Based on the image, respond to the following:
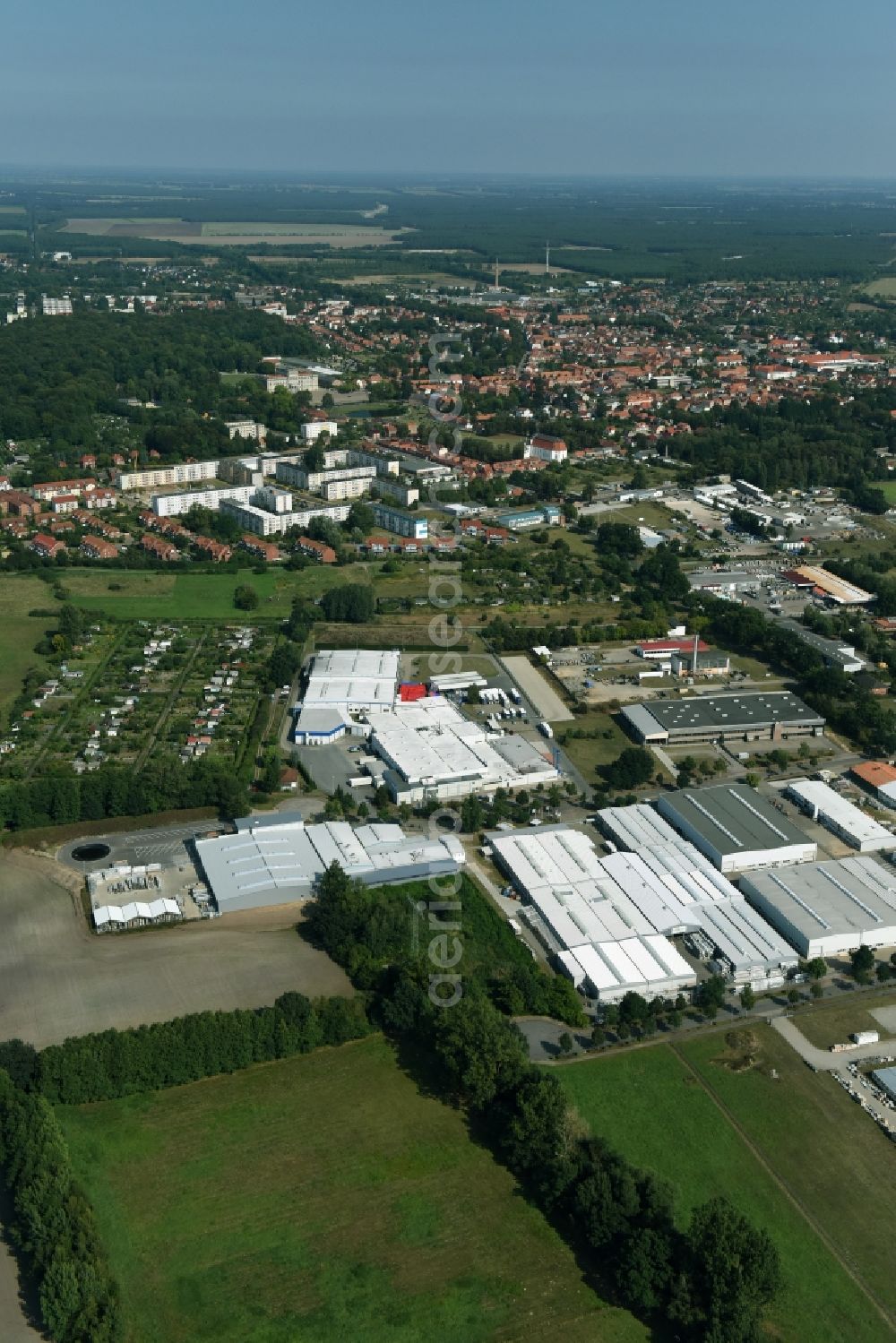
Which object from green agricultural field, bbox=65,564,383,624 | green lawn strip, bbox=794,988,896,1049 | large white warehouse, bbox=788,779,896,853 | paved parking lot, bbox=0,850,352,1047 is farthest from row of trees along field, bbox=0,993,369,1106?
green agricultural field, bbox=65,564,383,624

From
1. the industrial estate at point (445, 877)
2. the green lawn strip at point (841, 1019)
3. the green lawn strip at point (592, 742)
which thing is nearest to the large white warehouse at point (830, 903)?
the industrial estate at point (445, 877)

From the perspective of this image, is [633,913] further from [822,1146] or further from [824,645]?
[824,645]

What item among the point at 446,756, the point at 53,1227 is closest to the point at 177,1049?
the point at 53,1227

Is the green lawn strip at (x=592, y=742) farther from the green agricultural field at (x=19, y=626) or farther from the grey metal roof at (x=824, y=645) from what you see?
the green agricultural field at (x=19, y=626)

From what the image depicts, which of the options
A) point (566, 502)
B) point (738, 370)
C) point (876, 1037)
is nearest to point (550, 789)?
point (876, 1037)

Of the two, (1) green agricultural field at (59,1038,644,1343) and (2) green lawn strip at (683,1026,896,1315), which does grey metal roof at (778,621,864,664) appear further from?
(1) green agricultural field at (59,1038,644,1343)
